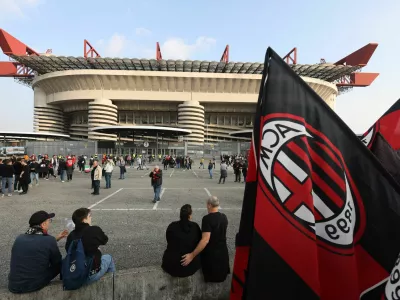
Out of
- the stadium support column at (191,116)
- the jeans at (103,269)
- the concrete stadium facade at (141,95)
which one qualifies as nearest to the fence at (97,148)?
the concrete stadium facade at (141,95)

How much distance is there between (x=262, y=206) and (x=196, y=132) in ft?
177

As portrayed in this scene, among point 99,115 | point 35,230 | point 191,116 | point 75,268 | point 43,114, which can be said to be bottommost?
point 75,268

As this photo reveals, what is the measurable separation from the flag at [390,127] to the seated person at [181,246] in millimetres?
1922

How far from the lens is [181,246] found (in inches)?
113

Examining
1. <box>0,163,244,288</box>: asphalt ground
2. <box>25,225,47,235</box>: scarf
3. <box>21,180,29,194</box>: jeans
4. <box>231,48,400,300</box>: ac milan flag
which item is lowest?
<box>0,163,244,288</box>: asphalt ground

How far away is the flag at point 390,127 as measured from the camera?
2262 millimetres

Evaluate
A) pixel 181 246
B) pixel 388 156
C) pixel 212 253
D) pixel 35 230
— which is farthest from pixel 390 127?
pixel 35 230

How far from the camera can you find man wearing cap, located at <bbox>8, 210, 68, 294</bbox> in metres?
2.55

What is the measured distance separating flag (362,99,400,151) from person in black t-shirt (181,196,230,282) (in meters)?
1.73

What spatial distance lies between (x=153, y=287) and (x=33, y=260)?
1.24 m

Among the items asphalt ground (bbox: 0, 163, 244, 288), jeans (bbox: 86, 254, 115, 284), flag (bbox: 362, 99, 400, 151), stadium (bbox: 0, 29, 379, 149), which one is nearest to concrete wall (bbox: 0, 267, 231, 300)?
jeans (bbox: 86, 254, 115, 284)

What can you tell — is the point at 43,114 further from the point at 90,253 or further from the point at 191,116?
the point at 90,253

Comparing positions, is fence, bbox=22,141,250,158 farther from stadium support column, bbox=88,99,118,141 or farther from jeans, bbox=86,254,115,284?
jeans, bbox=86,254,115,284

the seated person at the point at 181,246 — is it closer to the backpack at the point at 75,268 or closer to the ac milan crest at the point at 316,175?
the backpack at the point at 75,268
